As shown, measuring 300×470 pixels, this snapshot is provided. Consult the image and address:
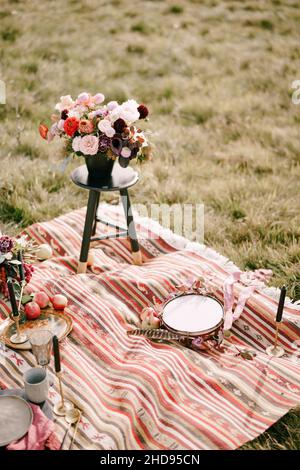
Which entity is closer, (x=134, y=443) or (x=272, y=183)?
(x=134, y=443)

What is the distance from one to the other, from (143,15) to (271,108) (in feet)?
11.2

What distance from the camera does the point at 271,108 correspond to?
255 inches

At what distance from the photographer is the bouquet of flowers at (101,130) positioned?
11.5 feet

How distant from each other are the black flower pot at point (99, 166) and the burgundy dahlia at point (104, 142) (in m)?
0.08

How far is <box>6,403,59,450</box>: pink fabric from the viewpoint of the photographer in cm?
254

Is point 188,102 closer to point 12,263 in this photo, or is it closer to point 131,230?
point 131,230

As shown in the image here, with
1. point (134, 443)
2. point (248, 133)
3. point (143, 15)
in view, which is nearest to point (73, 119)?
point (134, 443)

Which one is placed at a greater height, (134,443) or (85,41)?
(85,41)

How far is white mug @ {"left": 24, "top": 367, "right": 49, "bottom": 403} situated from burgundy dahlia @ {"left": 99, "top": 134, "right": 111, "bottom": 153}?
146 centimetres

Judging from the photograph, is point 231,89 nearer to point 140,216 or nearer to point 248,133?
point 248,133

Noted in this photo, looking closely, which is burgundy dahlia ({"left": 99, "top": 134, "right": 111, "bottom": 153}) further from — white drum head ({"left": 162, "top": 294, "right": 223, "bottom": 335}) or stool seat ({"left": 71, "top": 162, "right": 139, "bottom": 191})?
white drum head ({"left": 162, "top": 294, "right": 223, "bottom": 335})

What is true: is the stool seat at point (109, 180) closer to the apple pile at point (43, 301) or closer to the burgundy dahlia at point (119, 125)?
the burgundy dahlia at point (119, 125)

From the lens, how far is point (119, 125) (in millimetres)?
3518

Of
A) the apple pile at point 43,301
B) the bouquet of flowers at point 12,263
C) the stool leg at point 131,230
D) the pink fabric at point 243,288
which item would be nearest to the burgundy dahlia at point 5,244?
the bouquet of flowers at point 12,263
